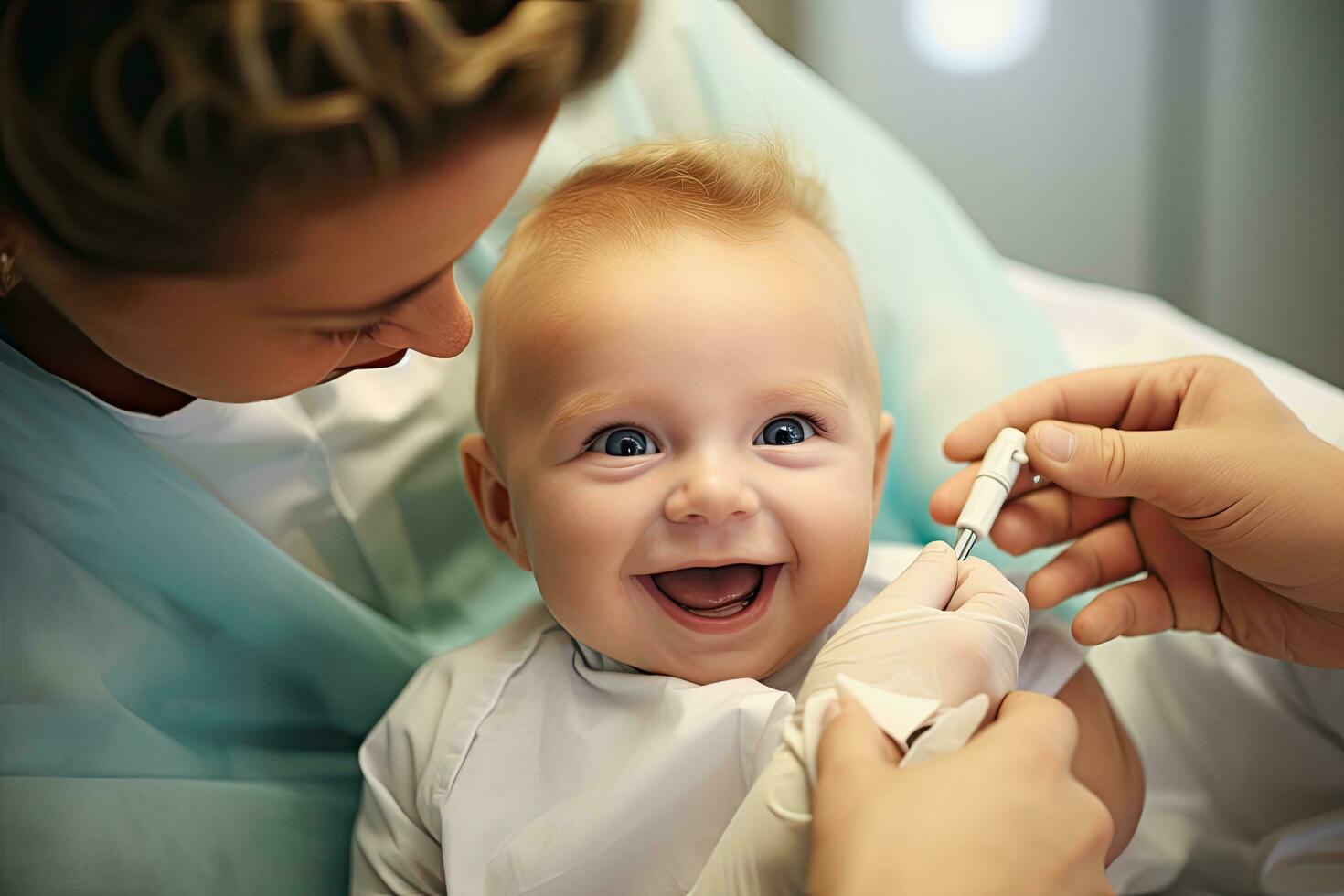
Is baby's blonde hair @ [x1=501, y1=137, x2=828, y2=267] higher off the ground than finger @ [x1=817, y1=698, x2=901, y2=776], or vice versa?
Answer: baby's blonde hair @ [x1=501, y1=137, x2=828, y2=267]

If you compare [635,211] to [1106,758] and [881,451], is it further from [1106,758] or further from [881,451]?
[1106,758]

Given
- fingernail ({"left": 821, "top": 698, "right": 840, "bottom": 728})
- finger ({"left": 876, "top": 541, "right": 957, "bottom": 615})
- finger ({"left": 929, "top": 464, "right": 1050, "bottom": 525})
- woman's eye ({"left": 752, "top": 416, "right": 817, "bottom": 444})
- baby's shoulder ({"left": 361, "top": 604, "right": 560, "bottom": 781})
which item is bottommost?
baby's shoulder ({"left": 361, "top": 604, "right": 560, "bottom": 781})

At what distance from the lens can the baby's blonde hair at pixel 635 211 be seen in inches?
36.7

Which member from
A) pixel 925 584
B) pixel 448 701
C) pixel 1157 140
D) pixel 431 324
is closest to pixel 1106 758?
pixel 925 584

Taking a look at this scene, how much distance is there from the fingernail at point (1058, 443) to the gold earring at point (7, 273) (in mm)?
703

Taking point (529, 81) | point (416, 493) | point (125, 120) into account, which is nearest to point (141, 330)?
point (125, 120)

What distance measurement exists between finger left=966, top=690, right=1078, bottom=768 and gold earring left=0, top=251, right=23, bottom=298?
54 centimetres

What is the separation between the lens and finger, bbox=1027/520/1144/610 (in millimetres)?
996

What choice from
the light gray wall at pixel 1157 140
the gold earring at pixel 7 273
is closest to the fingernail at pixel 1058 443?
the gold earring at pixel 7 273

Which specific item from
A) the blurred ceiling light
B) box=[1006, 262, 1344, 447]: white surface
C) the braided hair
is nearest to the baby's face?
the braided hair

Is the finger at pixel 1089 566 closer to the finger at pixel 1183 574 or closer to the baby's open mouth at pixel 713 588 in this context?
the finger at pixel 1183 574

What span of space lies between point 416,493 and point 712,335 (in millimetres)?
424

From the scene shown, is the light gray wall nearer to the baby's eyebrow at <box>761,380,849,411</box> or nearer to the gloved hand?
the baby's eyebrow at <box>761,380,849,411</box>

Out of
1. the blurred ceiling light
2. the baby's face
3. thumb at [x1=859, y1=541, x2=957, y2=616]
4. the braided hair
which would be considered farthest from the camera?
the blurred ceiling light
